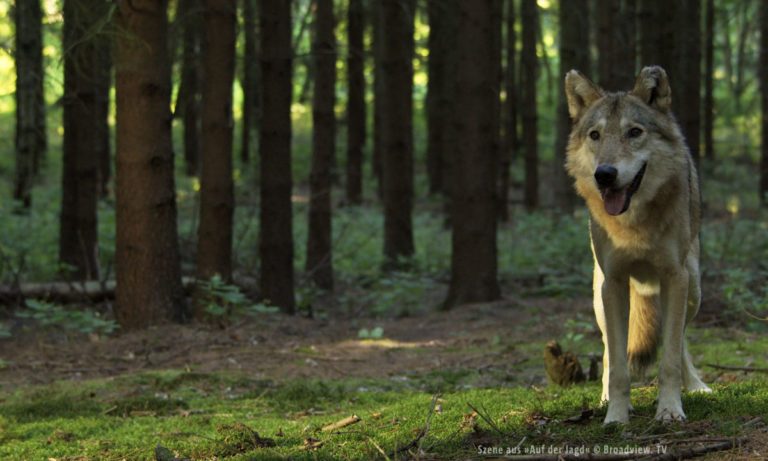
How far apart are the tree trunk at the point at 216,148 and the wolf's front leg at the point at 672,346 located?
7148 millimetres

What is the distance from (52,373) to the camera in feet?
26.0

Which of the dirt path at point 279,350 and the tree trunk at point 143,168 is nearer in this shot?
the dirt path at point 279,350

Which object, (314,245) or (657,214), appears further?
(314,245)

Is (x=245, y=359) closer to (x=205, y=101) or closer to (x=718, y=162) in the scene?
(x=205, y=101)

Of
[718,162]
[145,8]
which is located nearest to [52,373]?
[145,8]

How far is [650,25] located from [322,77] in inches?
267

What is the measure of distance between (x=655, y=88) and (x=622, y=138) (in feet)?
1.64

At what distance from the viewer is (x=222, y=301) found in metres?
10.8

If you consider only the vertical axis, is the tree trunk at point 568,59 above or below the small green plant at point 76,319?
above

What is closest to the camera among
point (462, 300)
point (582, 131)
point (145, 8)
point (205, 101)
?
point (582, 131)

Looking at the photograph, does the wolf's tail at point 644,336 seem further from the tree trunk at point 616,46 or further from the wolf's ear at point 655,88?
the tree trunk at point 616,46

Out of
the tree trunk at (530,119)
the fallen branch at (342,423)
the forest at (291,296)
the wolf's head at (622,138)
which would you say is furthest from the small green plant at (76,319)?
the tree trunk at (530,119)

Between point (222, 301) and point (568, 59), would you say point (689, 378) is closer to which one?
point (222, 301)

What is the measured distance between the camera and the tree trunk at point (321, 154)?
15297 millimetres
